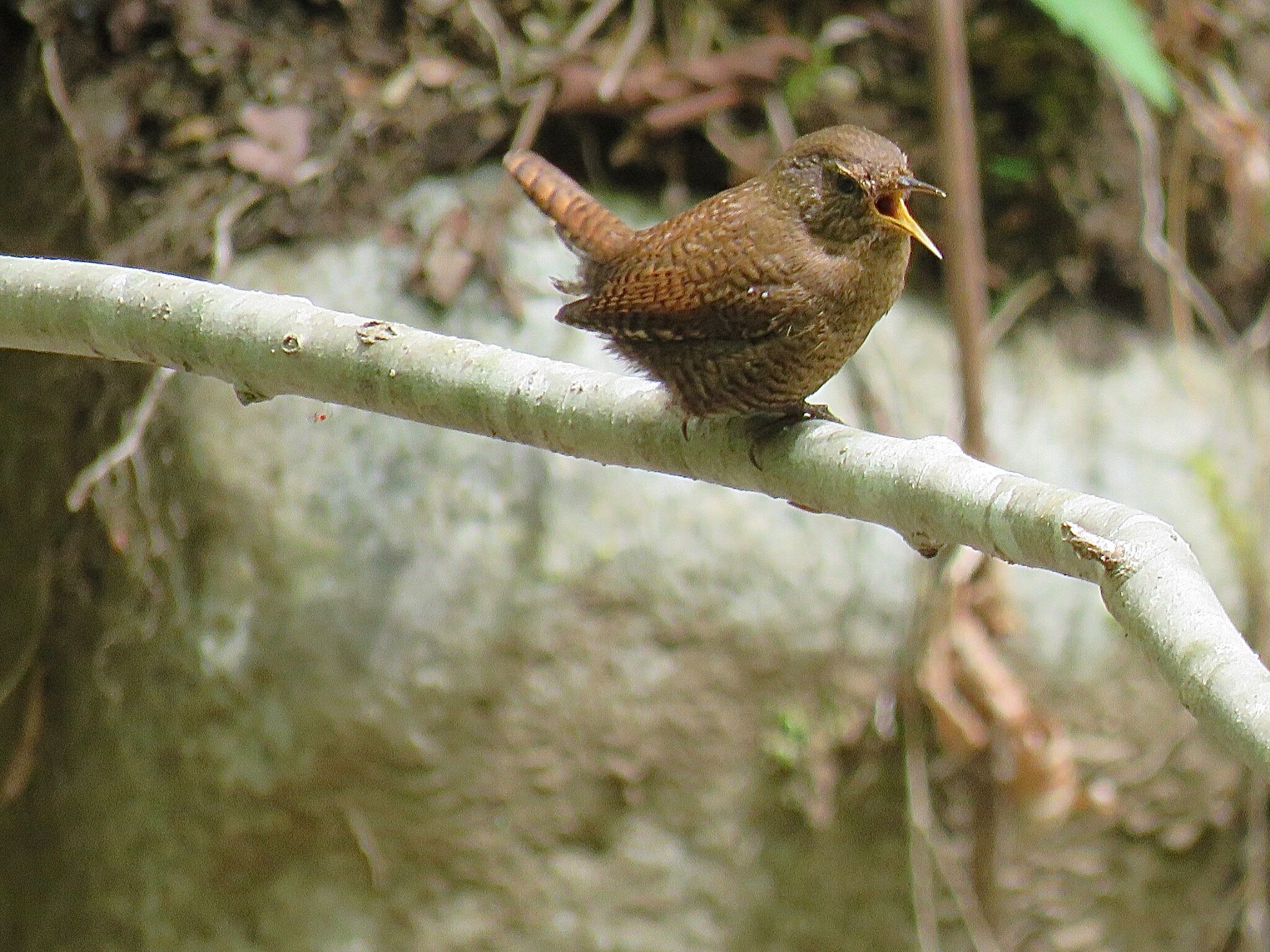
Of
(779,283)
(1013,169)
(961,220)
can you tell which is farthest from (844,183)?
(1013,169)

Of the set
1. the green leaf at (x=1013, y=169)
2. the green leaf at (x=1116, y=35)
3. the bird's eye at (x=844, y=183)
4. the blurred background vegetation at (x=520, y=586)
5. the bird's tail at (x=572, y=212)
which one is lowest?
the blurred background vegetation at (x=520, y=586)

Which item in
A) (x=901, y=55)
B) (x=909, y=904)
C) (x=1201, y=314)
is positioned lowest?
(x=909, y=904)

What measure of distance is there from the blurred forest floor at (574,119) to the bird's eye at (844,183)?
48.5 inches

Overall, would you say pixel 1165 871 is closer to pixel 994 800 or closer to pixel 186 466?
pixel 994 800

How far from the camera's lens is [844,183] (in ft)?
6.34

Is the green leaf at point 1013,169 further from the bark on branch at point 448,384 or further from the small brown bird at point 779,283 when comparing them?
the bark on branch at point 448,384

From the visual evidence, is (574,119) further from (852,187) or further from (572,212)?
(852,187)

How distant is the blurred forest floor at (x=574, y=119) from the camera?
121 inches

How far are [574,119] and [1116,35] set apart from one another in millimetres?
1164

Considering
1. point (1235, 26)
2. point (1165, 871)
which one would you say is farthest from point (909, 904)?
point (1235, 26)

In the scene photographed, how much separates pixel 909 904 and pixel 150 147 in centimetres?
233

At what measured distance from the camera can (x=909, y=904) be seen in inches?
119

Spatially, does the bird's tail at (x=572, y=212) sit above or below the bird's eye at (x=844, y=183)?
below

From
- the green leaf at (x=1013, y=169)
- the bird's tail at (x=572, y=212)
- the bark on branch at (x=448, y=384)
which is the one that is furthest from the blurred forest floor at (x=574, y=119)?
the bark on branch at (x=448, y=384)
